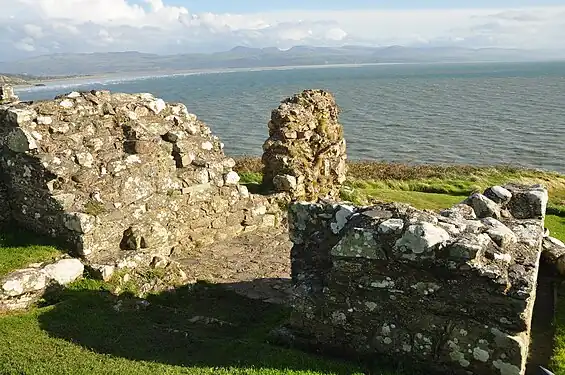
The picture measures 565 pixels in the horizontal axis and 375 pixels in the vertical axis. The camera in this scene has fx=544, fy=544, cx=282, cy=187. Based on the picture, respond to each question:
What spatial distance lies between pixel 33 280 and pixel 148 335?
3069mm

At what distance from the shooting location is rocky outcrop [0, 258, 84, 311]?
1047 cm

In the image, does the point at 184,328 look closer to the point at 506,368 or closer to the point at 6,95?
the point at 506,368

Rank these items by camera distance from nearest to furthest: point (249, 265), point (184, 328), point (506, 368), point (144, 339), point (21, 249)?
point (506, 368), point (144, 339), point (184, 328), point (21, 249), point (249, 265)

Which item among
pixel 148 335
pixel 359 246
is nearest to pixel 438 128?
pixel 359 246

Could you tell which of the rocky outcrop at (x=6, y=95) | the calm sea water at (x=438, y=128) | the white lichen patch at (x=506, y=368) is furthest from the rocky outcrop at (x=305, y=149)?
the calm sea water at (x=438, y=128)

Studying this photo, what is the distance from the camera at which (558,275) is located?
1114 centimetres

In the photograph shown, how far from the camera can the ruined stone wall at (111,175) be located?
12.8 metres

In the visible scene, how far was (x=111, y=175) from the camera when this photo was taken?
532 inches

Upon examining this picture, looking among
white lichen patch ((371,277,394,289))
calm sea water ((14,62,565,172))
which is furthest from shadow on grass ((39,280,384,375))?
calm sea water ((14,62,565,172))

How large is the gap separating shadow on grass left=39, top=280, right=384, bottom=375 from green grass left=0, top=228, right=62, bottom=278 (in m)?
1.26

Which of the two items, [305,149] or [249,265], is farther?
[305,149]

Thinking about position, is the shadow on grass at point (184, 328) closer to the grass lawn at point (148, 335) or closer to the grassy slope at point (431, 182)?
the grass lawn at point (148, 335)

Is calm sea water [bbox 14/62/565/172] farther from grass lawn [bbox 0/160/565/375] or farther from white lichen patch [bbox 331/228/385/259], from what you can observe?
white lichen patch [bbox 331/228/385/259]

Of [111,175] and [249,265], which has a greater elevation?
[111,175]
